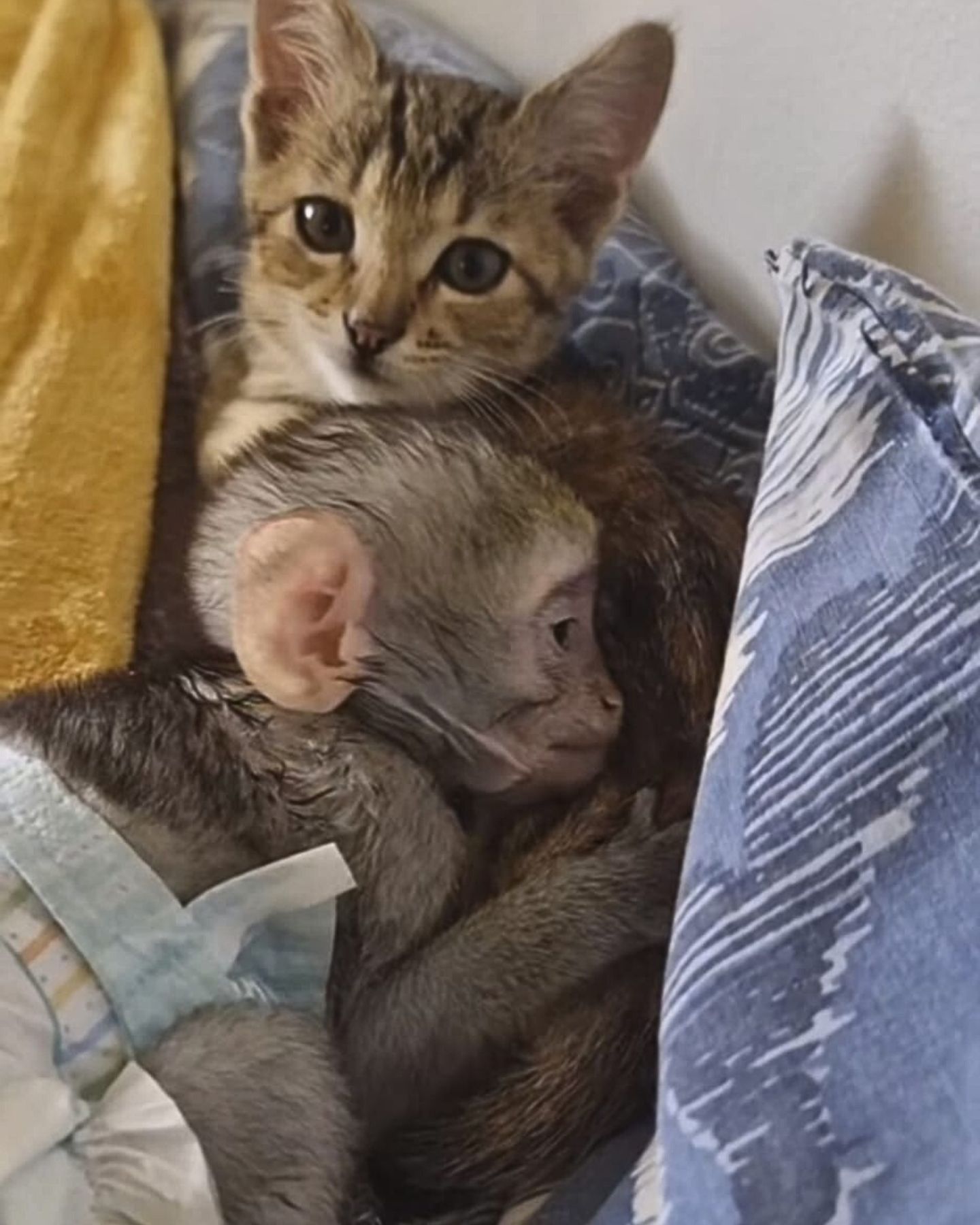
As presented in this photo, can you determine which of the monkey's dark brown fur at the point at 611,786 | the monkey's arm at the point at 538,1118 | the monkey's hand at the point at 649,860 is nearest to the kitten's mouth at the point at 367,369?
the monkey's dark brown fur at the point at 611,786

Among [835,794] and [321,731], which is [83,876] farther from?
[835,794]

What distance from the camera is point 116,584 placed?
1.44 metres

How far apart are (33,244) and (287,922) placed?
0.85 meters

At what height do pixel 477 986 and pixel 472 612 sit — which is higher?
pixel 472 612

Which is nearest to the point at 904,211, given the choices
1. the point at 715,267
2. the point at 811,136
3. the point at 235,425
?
the point at 811,136

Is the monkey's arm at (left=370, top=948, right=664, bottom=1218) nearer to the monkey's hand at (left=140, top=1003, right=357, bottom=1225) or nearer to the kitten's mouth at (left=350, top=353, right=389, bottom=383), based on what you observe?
the monkey's hand at (left=140, top=1003, right=357, bottom=1225)

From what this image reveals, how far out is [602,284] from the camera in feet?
4.95

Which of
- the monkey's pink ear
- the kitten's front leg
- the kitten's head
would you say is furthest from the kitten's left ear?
the monkey's pink ear

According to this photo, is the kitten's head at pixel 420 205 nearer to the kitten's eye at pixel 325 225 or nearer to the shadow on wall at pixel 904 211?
the kitten's eye at pixel 325 225

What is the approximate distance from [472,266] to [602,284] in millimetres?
116

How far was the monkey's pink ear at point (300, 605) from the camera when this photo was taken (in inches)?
40.1

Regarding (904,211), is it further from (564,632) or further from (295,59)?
(295,59)

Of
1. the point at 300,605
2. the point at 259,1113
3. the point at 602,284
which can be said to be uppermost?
the point at 602,284

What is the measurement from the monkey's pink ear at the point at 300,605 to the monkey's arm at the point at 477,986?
0.18m
